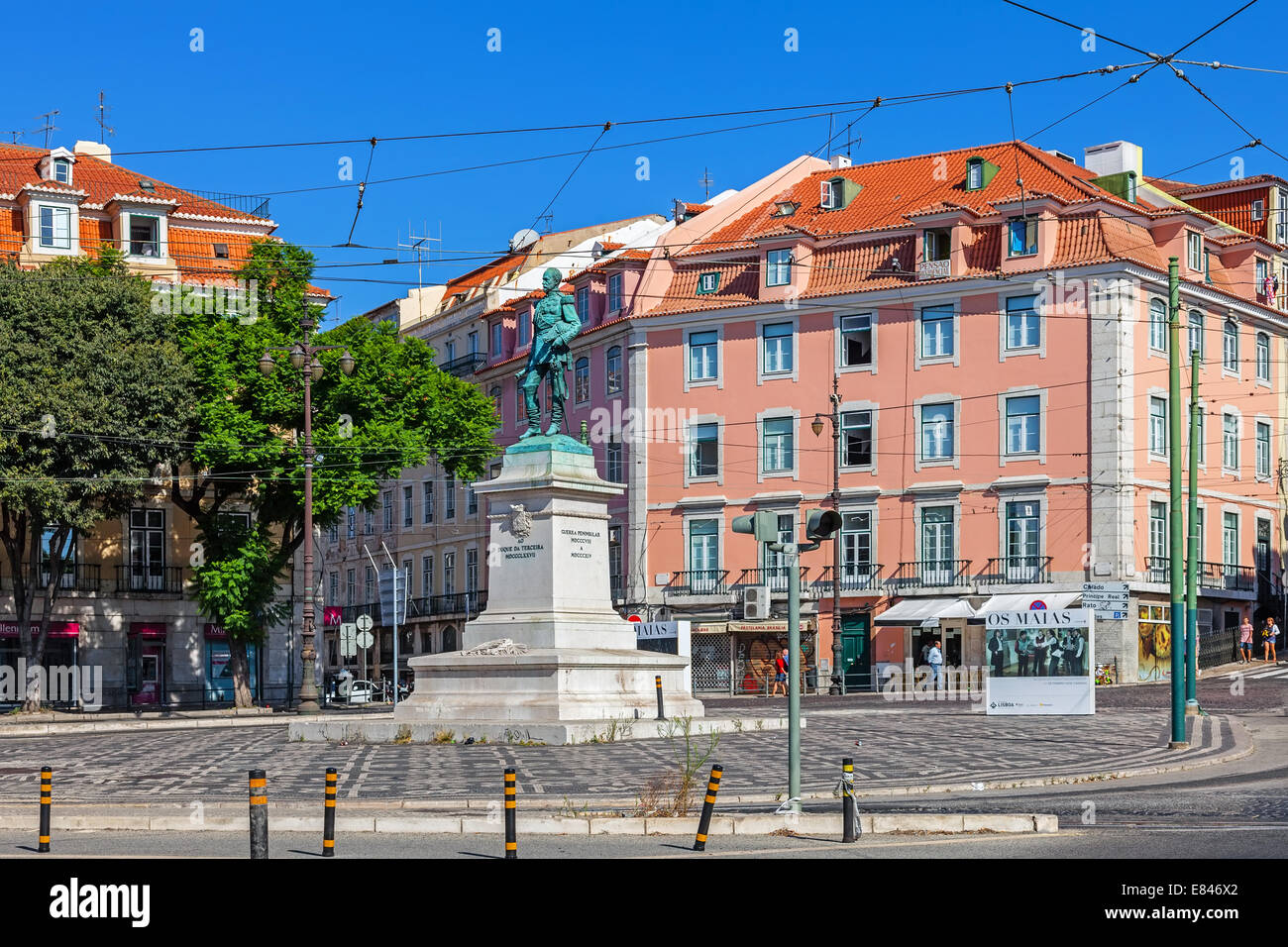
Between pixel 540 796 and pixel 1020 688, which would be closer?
pixel 540 796

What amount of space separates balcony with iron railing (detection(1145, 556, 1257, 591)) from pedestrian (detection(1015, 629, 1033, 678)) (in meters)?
22.1

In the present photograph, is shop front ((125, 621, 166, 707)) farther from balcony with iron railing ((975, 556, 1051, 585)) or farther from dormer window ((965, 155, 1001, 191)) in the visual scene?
dormer window ((965, 155, 1001, 191))

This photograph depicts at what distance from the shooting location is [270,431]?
4834 centimetres

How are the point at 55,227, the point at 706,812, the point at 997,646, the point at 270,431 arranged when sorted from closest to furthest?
the point at 706,812, the point at 997,646, the point at 270,431, the point at 55,227

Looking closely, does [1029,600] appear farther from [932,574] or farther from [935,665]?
[935,665]

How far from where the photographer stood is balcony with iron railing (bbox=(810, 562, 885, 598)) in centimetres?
5956

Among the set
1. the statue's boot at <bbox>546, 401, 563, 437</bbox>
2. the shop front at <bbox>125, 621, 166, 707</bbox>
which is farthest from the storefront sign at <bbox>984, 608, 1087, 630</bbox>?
the shop front at <bbox>125, 621, 166, 707</bbox>

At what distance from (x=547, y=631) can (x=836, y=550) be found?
28.3 meters

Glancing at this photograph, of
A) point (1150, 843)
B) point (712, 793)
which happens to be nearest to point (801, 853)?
point (712, 793)

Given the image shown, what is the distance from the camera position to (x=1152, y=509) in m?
56.2

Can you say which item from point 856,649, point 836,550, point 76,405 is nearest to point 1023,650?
point 836,550
